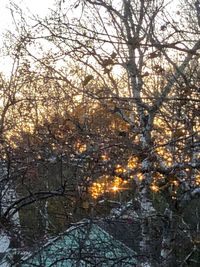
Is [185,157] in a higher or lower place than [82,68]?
lower

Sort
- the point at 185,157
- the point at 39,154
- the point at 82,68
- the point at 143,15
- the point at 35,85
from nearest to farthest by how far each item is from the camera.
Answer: the point at 143,15
the point at 185,157
the point at 39,154
the point at 82,68
the point at 35,85

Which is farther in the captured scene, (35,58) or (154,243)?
(35,58)

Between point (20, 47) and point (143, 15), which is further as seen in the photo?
point (20, 47)

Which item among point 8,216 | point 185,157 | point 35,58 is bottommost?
point 8,216

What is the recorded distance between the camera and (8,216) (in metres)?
8.73

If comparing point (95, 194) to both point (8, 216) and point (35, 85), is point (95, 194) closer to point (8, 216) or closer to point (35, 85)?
point (8, 216)

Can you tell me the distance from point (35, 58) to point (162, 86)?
3183 millimetres

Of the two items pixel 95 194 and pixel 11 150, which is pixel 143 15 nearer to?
pixel 95 194

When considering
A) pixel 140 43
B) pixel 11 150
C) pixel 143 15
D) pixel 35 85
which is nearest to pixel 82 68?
pixel 35 85

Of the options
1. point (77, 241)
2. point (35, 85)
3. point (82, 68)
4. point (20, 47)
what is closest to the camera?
point (77, 241)

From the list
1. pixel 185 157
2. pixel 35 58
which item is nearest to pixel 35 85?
pixel 35 58

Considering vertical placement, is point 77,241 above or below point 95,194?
below

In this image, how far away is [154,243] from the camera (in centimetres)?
829

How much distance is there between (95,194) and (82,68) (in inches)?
175
